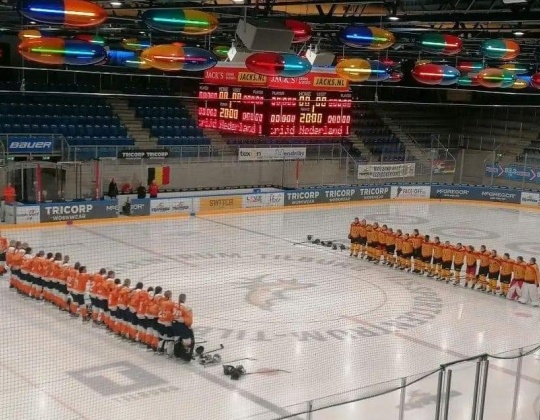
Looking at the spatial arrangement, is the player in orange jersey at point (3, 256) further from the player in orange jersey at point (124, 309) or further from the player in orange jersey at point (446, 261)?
the player in orange jersey at point (446, 261)

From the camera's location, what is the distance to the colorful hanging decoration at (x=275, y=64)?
35.9 ft

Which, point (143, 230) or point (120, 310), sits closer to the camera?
point (120, 310)

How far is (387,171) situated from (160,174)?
9654 millimetres

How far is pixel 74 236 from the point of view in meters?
19.3

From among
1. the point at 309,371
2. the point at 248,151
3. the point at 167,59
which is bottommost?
the point at 309,371

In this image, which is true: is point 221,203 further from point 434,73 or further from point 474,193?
point 434,73

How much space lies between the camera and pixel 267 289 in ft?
49.7

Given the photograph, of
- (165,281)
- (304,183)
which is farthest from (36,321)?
(304,183)

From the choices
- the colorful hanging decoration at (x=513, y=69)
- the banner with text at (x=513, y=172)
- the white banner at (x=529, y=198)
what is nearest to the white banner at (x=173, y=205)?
the colorful hanging decoration at (x=513, y=69)

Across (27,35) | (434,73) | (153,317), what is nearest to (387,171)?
(434,73)

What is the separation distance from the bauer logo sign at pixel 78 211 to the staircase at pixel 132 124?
180 inches

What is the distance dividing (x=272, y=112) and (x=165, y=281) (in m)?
8.42

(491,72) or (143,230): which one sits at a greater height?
(491,72)

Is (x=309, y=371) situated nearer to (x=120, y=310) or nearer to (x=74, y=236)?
(x=120, y=310)
